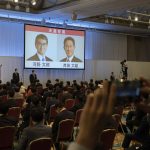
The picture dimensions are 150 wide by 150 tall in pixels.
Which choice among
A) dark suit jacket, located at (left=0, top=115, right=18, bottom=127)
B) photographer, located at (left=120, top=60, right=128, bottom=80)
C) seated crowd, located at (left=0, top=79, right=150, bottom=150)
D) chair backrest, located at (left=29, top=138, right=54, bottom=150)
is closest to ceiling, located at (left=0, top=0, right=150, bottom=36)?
photographer, located at (left=120, top=60, right=128, bottom=80)

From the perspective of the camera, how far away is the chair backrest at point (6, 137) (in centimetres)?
450

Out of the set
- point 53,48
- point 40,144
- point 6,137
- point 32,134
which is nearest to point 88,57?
point 53,48

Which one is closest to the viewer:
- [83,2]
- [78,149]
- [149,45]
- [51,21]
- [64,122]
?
[78,149]

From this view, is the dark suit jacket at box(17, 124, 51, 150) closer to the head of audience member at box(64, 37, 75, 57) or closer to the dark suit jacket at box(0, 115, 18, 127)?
the dark suit jacket at box(0, 115, 18, 127)

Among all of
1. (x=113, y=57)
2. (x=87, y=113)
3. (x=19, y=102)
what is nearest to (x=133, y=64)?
(x=113, y=57)

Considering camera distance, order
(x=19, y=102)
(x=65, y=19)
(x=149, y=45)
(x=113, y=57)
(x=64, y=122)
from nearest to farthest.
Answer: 1. (x=64, y=122)
2. (x=19, y=102)
3. (x=65, y=19)
4. (x=113, y=57)
5. (x=149, y=45)

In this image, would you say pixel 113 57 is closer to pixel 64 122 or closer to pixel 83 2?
pixel 83 2

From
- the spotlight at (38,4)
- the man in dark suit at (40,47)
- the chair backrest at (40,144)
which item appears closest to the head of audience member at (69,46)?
the man in dark suit at (40,47)

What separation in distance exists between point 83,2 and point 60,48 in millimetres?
5980

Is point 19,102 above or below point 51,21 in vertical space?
below

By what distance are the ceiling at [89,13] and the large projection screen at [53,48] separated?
0.65 meters

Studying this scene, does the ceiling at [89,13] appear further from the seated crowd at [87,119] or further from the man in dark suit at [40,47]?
the seated crowd at [87,119]

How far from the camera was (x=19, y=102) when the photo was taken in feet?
26.5

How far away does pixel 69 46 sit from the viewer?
60.8ft
